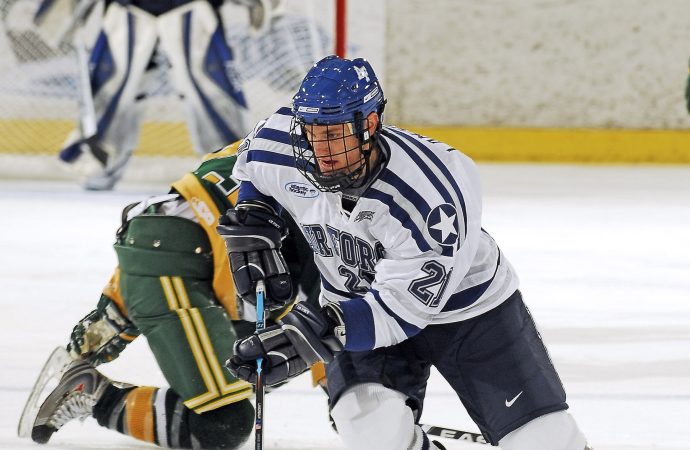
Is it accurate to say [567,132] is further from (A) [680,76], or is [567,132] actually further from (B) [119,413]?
(B) [119,413]

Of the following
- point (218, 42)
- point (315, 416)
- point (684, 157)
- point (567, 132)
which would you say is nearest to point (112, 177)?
point (218, 42)

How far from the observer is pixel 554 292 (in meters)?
3.95

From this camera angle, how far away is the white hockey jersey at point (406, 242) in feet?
5.92

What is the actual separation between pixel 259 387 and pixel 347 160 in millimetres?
346

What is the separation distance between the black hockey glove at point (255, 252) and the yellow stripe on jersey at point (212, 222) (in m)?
0.32

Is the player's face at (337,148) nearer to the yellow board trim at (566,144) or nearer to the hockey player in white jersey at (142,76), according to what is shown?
the hockey player in white jersey at (142,76)

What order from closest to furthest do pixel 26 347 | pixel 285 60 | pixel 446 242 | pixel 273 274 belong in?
pixel 446 242
pixel 273 274
pixel 26 347
pixel 285 60

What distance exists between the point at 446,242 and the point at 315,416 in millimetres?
866

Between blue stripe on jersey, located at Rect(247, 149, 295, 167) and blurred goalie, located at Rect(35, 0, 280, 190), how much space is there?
396cm

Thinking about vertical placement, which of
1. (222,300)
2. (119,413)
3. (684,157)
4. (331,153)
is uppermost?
(331,153)

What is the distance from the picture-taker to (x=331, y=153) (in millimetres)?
1806

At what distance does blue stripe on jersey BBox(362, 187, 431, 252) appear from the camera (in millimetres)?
1809

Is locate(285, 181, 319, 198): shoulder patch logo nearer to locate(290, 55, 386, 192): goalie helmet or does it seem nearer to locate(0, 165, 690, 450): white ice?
locate(290, 55, 386, 192): goalie helmet

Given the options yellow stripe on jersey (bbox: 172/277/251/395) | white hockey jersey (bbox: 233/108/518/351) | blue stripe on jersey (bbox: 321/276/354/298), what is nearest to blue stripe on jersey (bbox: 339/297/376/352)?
white hockey jersey (bbox: 233/108/518/351)
